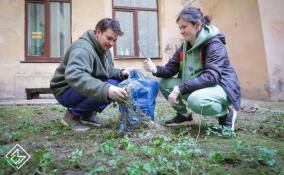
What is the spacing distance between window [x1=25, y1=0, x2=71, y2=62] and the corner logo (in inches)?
209

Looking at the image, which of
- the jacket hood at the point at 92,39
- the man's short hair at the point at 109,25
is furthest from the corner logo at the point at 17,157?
the man's short hair at the point at 109,25

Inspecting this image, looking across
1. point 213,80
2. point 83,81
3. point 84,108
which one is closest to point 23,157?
point 83,81

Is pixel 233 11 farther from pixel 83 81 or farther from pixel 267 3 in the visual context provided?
pixel 83 81

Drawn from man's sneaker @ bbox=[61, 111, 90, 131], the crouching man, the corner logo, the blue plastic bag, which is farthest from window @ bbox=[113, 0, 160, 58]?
the corner logo

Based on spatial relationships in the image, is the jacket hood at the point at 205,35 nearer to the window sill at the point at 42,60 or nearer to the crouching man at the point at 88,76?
the crouching man at the point at 88,76

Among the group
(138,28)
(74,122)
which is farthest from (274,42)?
(74,122)

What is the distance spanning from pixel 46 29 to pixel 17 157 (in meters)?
A: 5.94

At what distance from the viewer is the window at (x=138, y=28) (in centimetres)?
714

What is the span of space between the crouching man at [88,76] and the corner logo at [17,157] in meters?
0.68

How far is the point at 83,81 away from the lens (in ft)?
6.45

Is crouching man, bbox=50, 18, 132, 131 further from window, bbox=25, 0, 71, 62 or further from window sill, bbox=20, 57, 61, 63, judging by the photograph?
window, bbox=25, 0, 71, 62

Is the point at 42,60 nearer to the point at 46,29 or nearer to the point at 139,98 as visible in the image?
the point at 46,29

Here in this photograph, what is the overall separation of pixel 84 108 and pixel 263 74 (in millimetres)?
4408

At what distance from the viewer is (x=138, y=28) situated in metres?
7.31
